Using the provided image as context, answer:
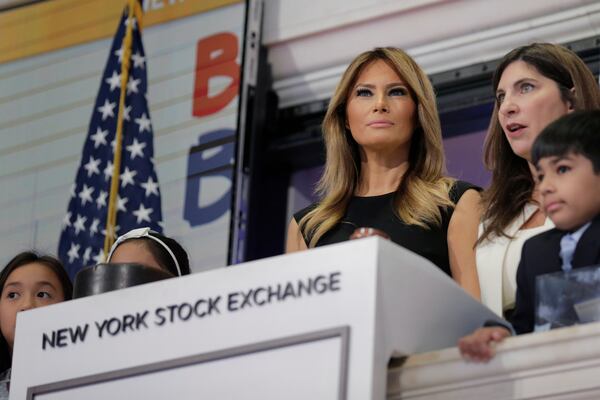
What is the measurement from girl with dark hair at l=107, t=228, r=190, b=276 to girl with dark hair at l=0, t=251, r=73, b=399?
0.40 m

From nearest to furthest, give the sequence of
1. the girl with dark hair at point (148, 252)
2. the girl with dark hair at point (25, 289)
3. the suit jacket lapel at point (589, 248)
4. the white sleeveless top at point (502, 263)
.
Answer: the suit jacket lapel at point (589, 248) → the white sleeveless top at point (502, 263) → the girl with dark hair at point (148, 252) → the girl with dark hair at point (25, 289)

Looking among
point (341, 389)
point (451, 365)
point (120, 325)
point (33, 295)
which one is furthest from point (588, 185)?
point (33, 295)

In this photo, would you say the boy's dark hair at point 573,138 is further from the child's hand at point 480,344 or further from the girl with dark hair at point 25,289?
the girl with dark hair at point 25,289

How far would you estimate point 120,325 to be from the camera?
85.7 inches

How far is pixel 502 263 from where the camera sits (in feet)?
8.39

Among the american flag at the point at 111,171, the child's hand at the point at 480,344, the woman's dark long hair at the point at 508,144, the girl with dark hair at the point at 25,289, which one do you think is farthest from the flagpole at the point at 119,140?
the child's hand at the point at 480,344

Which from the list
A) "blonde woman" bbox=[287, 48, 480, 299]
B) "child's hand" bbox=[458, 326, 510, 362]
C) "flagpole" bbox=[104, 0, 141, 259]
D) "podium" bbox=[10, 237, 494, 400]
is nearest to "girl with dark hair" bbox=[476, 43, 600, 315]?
"blonde woman" bbox=[287, 48, 480, 299]

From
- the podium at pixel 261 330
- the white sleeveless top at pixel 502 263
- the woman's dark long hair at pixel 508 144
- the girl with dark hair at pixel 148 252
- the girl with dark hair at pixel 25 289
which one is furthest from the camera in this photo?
the girl with dark hair at pixel 25 289

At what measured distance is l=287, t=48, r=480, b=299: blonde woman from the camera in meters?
2.80

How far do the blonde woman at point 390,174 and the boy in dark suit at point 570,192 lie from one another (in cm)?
53

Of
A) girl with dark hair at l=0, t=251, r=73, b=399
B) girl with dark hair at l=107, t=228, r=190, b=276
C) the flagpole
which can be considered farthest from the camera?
the flagpole

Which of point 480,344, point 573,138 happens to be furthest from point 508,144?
point 480,344

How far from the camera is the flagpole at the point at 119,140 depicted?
16.6 feet

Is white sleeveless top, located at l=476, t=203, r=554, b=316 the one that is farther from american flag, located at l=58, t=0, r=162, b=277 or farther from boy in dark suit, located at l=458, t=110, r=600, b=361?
american flag, located at l=58, t=0, r=162, b=277
